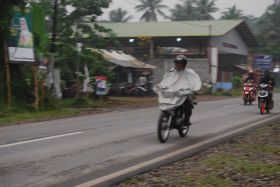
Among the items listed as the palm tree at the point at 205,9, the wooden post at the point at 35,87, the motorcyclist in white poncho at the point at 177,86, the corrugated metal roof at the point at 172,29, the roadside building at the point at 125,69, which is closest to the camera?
the motorcyclist in white poncho at the point at 177,86

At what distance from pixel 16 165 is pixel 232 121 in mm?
9424

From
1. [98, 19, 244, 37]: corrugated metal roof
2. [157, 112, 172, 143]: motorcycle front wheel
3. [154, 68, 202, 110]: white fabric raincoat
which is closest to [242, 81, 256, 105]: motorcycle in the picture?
[154, 68, 202, 110]: white fabric raincoat

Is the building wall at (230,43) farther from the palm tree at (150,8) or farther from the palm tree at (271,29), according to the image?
the palm tree at (150,8)

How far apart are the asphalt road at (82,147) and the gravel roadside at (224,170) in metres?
0.54

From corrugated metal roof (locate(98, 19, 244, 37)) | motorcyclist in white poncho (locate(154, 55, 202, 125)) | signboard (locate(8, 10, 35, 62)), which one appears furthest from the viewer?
corrugated metal roof (locate(98, 19, 244, 37))

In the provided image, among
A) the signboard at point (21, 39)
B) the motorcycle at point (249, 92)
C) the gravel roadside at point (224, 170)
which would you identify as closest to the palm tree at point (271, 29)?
the motorcycle at point (249, 92)

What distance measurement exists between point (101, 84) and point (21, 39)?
24.2 feet

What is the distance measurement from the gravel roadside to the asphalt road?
543 mm

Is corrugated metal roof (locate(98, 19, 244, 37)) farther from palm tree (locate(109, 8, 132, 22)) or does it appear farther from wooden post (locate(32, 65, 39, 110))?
palm tree (locate(109, 8, 132, 22))

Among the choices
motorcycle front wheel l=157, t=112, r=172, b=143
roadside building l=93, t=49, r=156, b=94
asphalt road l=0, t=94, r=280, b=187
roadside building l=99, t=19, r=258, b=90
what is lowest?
asphalt road l=0, t=94, r=280, b=187

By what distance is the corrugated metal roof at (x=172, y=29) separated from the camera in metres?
45.2

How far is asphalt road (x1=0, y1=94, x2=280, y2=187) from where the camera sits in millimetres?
7688

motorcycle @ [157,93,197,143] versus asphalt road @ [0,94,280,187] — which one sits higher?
motorcycle @ [157,93,197,143]

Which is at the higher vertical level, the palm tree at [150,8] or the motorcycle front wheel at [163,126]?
the palm tree at [150,8]
